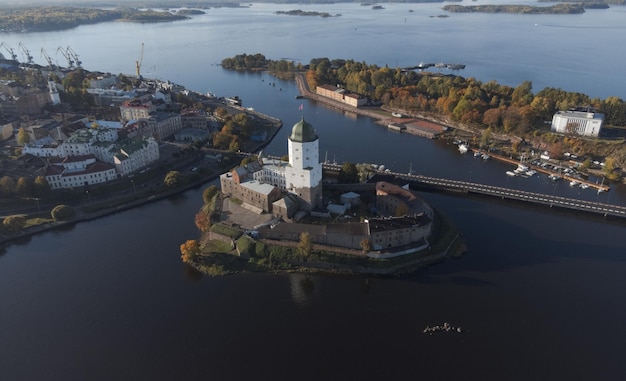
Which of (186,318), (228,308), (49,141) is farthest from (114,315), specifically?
(49,141)

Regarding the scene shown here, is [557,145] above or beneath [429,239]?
above

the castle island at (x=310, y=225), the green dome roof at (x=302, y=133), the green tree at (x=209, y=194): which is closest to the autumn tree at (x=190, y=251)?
the castle island at (x=310, y=225)

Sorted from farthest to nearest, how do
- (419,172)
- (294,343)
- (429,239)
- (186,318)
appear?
(419,172) → (429,239) → (186,318) → (294,343)

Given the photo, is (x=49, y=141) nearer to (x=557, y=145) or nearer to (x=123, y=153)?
(x=123, y=153)

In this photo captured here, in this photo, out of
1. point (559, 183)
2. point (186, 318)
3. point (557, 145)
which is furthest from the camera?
point (557, 145)

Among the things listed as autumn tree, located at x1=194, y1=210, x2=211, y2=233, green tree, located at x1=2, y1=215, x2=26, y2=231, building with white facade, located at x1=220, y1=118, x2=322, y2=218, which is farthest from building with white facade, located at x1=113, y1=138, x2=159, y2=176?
autumn tree, located at x1=194, y1=210, x2=211, y2=233

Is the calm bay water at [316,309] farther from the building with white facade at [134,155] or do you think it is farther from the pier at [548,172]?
the building with white facade at [134,155]
